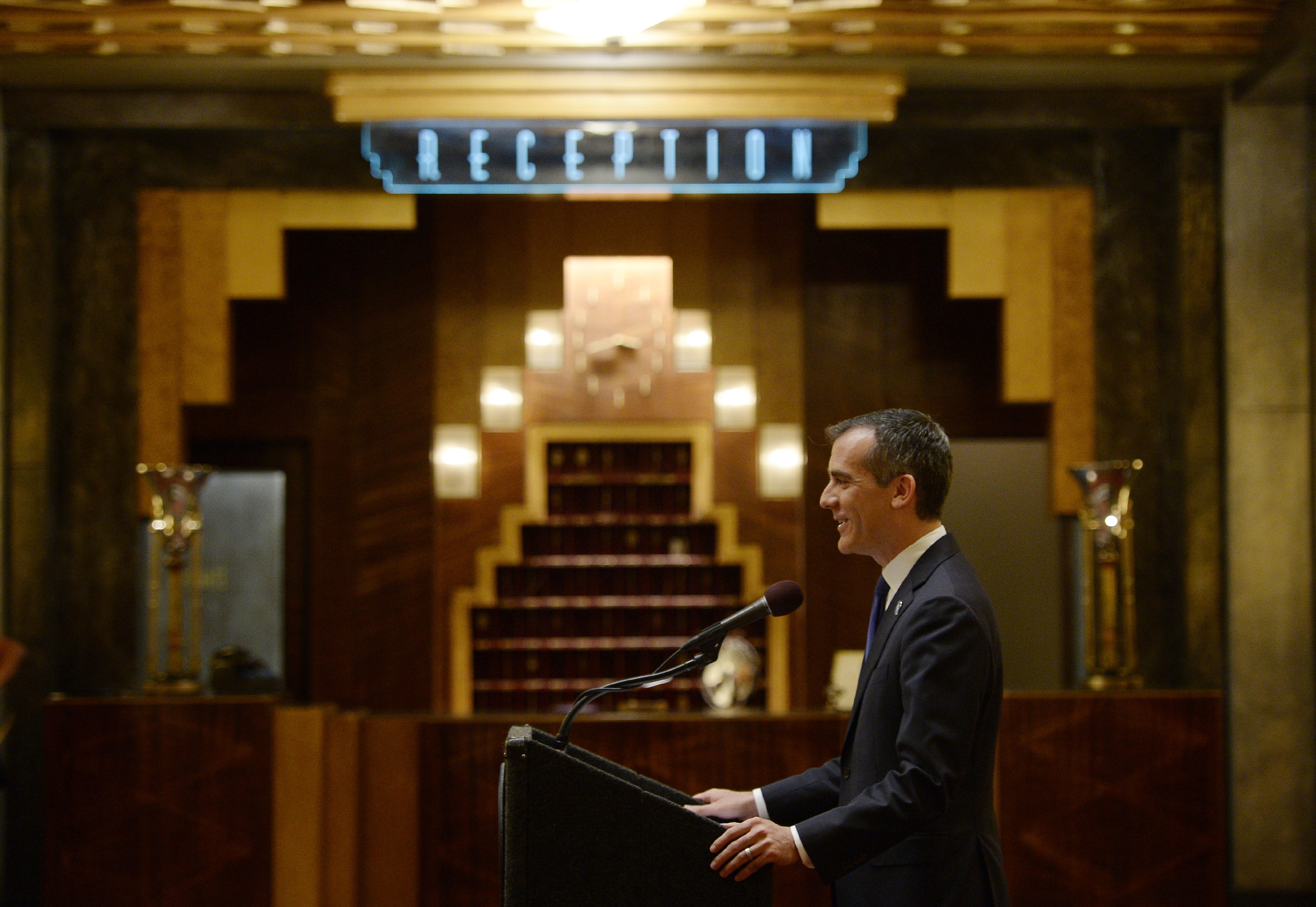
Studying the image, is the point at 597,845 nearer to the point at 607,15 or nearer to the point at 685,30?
the point at 607,15

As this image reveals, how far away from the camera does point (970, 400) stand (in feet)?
18.9

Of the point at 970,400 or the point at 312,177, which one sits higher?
the point at 312,177

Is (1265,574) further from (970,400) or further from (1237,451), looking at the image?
(970,400)

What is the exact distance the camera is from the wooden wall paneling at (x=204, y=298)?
4.93 m

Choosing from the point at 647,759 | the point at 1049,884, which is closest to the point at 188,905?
the point at 647,759

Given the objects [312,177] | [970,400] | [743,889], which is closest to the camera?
[743,889]

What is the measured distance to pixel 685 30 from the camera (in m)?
4.30

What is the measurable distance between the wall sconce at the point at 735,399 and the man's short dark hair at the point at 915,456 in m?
3.86

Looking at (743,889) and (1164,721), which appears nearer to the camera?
(743,889)

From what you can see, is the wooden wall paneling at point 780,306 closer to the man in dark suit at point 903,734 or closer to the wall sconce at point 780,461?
the wall sconce at point 780,461

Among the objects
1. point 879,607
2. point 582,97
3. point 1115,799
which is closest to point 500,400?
point 582,97

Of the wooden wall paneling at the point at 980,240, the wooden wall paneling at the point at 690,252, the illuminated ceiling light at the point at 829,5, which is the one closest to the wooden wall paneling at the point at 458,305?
the wooden wall paneling at the point at 690,252

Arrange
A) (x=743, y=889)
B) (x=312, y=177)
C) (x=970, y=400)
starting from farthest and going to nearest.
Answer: (x=970, y=400) < (x=312, y=177) < (x=743, y=889)

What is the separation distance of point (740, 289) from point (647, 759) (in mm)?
2732
